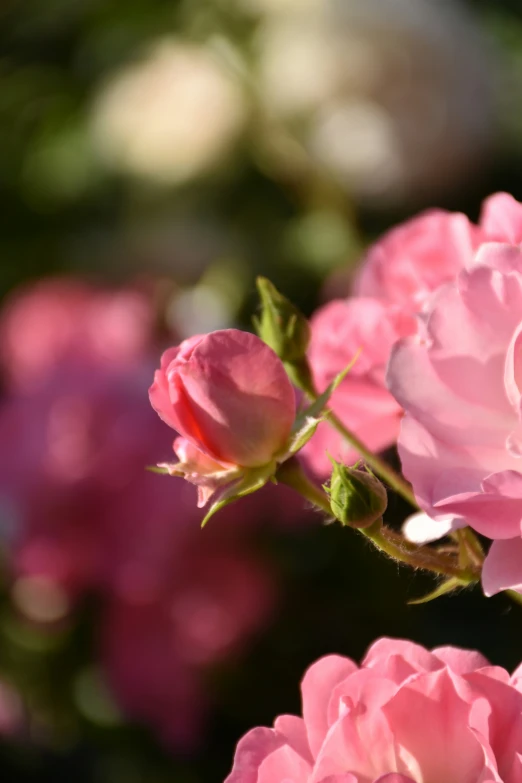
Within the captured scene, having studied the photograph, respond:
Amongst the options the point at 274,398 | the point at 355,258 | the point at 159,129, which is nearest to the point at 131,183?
the point at 159,129

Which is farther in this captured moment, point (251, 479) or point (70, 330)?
point (70, 330)

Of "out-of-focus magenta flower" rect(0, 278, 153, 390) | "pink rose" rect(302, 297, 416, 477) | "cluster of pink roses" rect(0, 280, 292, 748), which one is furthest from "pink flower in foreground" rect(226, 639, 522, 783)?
→ "out-of-focus magenta flower" rect(0, 278, 153, 390)

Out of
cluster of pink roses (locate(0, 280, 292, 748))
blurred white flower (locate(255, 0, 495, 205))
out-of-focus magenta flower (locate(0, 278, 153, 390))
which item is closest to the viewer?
cluster of pink roses (locate(0, 280, 292, 748))

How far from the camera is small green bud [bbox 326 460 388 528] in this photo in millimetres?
333

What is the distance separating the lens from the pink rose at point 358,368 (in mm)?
412

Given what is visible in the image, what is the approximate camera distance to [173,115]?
3.84ft

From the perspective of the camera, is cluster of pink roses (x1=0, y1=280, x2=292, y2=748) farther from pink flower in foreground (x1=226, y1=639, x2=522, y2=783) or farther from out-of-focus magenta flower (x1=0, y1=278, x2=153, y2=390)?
pink flower in foreground (x1=226, y1=639, x2=522, y2=783)

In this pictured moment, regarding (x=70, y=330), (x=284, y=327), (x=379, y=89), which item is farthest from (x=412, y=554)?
(x=379, y=89)

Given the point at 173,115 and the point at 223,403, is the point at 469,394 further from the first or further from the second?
the point at 173,115

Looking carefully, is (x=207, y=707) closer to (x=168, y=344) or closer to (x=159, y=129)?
(x=168, y=344)

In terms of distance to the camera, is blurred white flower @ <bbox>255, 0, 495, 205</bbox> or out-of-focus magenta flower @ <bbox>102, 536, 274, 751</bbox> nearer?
out-of-focus magenta flower @ <bbox>102, 536, 274, 751</bbox>

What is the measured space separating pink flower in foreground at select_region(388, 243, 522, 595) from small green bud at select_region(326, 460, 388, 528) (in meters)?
0.01

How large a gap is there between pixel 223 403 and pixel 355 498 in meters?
0.05

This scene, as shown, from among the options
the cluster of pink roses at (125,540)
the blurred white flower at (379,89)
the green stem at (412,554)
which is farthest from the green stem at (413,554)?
the blurred white flower at (379,89)
